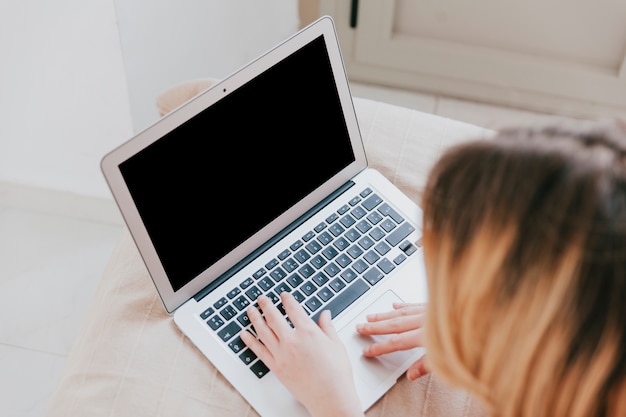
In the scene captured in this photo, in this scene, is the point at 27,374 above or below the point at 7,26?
below

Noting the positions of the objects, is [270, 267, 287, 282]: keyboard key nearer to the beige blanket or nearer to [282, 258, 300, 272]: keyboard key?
[282, 258, 300, 272]: keyboard key

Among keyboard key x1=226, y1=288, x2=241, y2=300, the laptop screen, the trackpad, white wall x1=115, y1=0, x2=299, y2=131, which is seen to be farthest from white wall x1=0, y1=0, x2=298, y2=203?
the trackpad

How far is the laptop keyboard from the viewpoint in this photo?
2.59 feet

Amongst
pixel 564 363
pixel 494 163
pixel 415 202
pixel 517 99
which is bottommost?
pixel 564 363

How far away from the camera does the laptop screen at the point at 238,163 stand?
0.73 m

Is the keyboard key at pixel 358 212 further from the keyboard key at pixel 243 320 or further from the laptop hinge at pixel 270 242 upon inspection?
the keyboard key at pixel 243 320

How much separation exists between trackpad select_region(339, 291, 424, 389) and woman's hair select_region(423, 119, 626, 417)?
0.24 metres

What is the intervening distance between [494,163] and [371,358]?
0.36 metres

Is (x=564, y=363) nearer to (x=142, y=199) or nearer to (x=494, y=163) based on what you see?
(x=494, y=163)

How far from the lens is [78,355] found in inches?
30.8

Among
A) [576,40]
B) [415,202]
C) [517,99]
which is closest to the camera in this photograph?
[415,202]

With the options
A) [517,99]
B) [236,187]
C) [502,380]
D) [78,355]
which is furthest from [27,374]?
[517,99]

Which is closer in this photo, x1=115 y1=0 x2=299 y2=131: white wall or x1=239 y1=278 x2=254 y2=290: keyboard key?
x1=239 y1=278 x2=254 y2=290: keyboard key

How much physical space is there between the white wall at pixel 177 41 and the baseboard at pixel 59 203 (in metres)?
0.30
